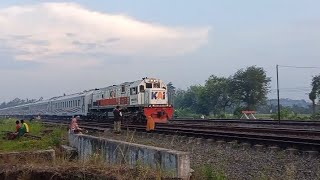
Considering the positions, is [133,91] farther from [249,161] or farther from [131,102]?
[249,161]

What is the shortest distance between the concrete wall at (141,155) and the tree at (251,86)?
2104 inches

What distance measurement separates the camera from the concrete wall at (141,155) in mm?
7961

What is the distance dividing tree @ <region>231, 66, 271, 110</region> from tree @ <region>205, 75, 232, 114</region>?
6.65ft

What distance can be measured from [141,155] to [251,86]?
2302 inches

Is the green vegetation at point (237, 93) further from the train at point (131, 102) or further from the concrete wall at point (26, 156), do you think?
the concrete wall at point (26, 156)

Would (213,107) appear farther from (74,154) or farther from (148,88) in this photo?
(74,154)

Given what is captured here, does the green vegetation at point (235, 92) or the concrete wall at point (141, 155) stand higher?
the green vegetation at point (235, 92)

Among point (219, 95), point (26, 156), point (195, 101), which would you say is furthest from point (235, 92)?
point (26, 156)

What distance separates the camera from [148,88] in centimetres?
3181

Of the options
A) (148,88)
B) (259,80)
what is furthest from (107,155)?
(259,80)

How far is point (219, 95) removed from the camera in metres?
73.3

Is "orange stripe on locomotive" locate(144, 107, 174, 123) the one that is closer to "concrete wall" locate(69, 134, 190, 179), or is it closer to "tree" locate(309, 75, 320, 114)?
"concrete wall" locate(69, 134, 190, 179)

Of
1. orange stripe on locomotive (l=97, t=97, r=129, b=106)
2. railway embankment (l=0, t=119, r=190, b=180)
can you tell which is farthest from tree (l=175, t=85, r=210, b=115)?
railway embankment (l=0, t=119, r=190, b=180)

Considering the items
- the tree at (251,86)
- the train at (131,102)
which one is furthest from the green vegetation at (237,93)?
the train at (131,102)
